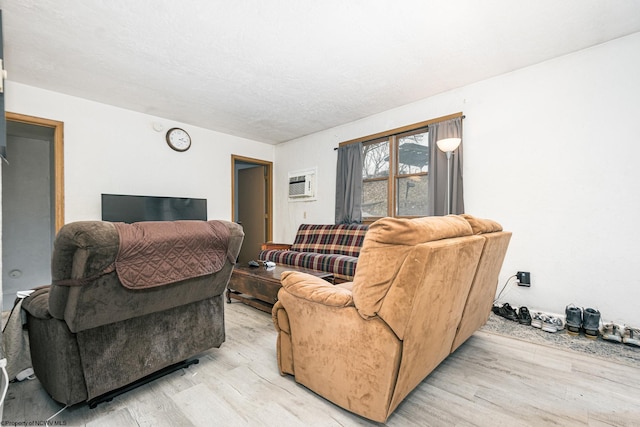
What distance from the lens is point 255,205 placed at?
19.1 ft

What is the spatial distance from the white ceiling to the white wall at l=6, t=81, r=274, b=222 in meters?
0.24

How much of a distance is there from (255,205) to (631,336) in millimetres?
5385

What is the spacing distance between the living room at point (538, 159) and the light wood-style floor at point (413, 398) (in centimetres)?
88

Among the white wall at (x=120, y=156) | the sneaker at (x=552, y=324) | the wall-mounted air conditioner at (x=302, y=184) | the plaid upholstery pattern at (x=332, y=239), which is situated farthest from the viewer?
the wall-mounted air conditioner at (x=302, y=184)

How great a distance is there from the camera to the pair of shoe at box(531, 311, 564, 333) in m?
2.43

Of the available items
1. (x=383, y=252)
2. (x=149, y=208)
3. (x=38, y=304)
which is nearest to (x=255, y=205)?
(x=149, y=208)

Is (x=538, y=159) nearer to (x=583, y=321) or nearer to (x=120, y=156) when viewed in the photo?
(x=583, y=321)

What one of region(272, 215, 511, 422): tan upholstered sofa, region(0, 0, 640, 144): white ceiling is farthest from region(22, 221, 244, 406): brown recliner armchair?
region(0, 0, 640, 144): white ceiling

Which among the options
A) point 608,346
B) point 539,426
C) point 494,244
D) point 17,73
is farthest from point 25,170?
point 608,346

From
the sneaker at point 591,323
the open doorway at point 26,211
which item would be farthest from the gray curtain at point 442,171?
the open doorway at point 26,211

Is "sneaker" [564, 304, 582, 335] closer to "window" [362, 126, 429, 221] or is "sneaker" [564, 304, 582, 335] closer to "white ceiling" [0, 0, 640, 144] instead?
"window" [362, 126, 429, 221]

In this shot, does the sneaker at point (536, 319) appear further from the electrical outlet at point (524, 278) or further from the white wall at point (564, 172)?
the electrical outlet at point (524, 278)

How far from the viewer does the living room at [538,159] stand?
234 cm

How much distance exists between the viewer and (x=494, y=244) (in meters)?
1.78
